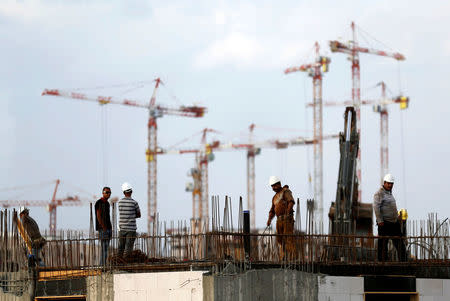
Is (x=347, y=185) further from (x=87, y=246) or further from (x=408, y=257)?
(x=87, y=246)

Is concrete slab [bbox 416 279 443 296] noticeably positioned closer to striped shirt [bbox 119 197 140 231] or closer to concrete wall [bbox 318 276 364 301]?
concrete wall [bbox 318 276 364 301]

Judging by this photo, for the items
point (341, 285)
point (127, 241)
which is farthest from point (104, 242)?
point (341, 285)

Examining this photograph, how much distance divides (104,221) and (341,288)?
4.28m

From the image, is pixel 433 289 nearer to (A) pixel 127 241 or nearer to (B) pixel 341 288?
(B) pixel 341 288

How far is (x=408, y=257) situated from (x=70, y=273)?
239 inches

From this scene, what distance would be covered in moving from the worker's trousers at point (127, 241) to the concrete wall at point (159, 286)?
676 mm

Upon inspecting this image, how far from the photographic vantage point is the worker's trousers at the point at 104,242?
605 inches

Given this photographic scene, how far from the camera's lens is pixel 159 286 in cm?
1423

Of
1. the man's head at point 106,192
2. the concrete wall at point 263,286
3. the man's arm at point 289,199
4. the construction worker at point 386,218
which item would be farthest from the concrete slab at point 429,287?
the man's head at point 106,192

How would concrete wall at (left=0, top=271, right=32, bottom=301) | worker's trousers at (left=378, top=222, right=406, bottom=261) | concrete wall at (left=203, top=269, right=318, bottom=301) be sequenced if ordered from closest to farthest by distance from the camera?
concrete wall at (left=203, top=269, right=318, bottom=301), worker's trousers at (left=378, top=222, right=406, bottom=261), concrete wall at (left=0, top=271, right=32, bottom=301)

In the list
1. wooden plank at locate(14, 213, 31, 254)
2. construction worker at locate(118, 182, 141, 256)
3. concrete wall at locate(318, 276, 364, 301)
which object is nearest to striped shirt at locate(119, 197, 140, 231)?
construction worker at locate(118, 182, 141, 256)

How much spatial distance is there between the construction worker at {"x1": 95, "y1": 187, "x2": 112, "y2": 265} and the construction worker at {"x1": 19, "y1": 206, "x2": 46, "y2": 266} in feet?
3.73

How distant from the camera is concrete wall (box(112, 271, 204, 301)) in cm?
1378

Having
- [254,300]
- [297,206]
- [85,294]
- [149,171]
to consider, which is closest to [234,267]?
[254,300]
